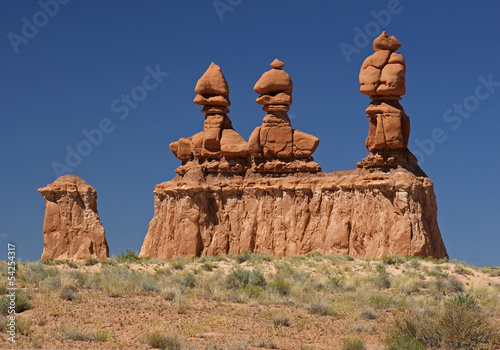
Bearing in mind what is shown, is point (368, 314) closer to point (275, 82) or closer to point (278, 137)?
point (278, 137)

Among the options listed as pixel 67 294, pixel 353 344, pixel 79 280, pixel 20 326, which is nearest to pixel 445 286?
pixel 353 344

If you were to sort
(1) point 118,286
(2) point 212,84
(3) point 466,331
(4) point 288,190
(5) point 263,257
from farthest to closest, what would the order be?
(2) point 212,84, (4) point 288,190, (5) point 263,257, (1) point 118,286, (3) point 466,331

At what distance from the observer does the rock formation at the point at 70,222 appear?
1657 inches

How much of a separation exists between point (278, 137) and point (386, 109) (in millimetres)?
8039

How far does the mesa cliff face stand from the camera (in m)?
39.1

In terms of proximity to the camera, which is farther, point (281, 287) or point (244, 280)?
point (244, 280)

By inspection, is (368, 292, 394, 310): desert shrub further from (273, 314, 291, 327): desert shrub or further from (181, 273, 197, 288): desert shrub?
(181, 273, 197, 288): desert shrub

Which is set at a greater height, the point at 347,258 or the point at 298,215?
the point at 298,215

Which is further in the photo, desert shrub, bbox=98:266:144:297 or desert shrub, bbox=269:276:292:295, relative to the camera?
desert shrub, bbox=269:276:292:295

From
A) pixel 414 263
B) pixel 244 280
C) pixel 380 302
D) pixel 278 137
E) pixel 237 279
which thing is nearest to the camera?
pixel 380 302

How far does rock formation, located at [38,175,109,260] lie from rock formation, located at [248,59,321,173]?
11.6 metres

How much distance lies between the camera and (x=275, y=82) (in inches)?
1829

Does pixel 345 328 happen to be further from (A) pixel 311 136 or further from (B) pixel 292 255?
(A) pixel 311 136

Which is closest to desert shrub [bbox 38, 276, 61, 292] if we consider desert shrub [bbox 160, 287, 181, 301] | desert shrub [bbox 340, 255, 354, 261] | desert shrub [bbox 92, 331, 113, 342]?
desert shrub [bbox 160, 287, 181, 301]
